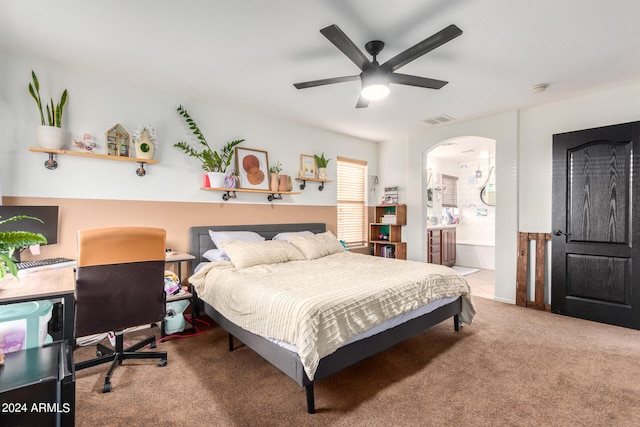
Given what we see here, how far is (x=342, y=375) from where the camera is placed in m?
2.37

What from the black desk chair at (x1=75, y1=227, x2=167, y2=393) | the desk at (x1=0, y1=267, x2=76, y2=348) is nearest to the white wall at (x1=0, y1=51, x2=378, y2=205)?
the desk at (x1=0, y1=267, x2=76, y2=348)

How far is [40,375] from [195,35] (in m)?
2.34

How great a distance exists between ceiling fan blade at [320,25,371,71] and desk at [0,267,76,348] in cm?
225

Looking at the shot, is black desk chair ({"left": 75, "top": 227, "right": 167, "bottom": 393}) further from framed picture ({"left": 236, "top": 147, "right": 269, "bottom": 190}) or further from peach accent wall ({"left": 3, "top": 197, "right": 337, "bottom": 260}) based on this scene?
framed picture ({"left": 236, "top": 147, "right": 269, "bottom": 190})

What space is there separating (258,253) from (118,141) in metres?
1.82

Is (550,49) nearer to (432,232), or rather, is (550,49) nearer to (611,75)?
(611,75)

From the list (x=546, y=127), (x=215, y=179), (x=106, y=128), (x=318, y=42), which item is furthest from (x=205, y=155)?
(x=546, y=127)

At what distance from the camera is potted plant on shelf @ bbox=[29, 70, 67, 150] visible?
2701 mm

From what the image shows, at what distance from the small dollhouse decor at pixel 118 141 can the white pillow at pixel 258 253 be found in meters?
1.39

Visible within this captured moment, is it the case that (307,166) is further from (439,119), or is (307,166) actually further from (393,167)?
(439,119)

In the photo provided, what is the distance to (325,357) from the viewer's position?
1.95 m

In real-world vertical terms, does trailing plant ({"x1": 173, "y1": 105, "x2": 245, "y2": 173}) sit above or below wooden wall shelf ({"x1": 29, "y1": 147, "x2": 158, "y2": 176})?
above

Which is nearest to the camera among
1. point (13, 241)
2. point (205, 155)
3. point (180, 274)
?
point (13, 241)

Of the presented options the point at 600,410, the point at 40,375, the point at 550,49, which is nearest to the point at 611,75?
the point at 550,49
